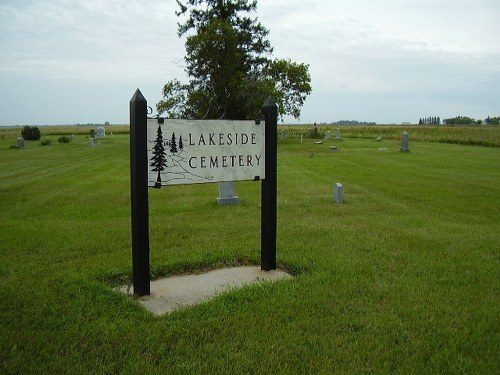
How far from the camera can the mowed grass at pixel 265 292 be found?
3.31 metres

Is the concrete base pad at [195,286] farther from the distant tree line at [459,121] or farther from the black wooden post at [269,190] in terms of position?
the distant tree line at [459,121]

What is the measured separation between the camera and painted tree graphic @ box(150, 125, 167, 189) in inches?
178

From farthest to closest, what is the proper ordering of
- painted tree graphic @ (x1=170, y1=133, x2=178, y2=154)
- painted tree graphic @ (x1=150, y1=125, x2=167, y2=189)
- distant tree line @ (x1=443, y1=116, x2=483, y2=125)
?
distant tree line @ (x1=443, y1=116, x2=483, y2=125) < painted tree graphic @ (x1=170, y1=133, x2=178, y2=154) < painted tree graphic @ (x1=150, y1=125, x2=167, y2=189)

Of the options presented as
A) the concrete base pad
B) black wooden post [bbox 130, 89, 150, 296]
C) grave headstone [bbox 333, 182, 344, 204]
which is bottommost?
the concrete base pad

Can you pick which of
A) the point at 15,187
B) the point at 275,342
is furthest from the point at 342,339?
the point at 15,187

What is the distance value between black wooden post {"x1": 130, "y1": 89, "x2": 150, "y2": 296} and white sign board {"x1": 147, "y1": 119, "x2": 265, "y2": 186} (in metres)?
0.11

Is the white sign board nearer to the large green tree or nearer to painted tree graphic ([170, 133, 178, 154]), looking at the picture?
painted tree graphic ([170, 133, 178, 154])

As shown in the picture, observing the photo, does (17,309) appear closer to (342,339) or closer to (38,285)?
(38,285)

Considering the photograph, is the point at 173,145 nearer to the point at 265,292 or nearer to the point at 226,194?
the point at 265,292

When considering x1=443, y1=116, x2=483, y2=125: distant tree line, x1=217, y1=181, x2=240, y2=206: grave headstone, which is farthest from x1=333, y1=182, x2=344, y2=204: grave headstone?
x1=443, y1=116, x2=483, y2=125: distant tree line

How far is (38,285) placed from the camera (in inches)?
187

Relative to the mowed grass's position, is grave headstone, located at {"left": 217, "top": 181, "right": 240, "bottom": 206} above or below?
above

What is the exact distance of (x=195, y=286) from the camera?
484cm

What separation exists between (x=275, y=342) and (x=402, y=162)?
18.7 meters
